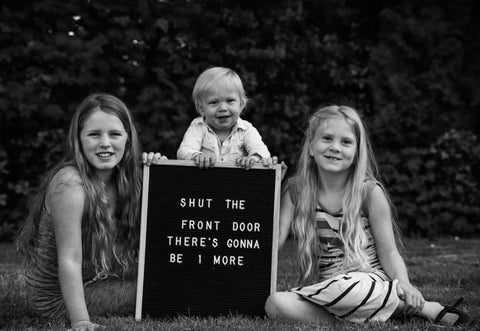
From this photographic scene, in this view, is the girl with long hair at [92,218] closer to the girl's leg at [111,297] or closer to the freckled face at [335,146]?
the girl's leg at [111,297]

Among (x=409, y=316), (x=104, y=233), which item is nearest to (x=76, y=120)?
(x=104, y=233)

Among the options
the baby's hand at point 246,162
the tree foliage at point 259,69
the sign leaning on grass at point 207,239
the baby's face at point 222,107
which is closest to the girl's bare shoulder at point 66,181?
the sign leaning on grass at point 207,239

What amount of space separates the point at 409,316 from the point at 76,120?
1960mm

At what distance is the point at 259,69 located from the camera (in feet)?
23.7

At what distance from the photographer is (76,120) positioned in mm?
3592

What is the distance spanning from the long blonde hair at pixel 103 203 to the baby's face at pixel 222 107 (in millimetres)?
526

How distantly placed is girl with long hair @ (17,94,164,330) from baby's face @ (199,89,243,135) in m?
0.54

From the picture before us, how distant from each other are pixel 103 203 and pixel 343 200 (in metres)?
1.25

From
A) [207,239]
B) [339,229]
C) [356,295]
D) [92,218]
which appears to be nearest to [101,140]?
[92,218]

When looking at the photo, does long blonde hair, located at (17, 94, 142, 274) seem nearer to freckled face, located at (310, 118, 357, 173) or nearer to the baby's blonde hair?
the baby's blonde hair

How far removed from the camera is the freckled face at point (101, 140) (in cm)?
354

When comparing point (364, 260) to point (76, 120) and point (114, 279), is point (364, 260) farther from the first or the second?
point (76, 120)

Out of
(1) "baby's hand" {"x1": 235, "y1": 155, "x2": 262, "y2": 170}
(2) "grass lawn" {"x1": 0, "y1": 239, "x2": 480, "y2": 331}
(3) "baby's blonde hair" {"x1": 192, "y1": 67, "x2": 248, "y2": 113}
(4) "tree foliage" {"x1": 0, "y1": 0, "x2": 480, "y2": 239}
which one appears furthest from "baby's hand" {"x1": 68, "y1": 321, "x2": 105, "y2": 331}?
(4) "tree foliage" {"x1": 0, "y1": 0, "x2": 480, "y2": 239}

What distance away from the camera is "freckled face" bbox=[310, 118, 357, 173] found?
145 inches
